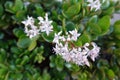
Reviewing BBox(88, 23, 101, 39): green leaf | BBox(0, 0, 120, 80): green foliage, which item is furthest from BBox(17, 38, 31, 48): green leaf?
BBox(88, 23, 101, 39): green leaf

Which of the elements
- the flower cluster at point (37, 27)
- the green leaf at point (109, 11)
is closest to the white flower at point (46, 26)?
the flower cluster at point (37, 27)

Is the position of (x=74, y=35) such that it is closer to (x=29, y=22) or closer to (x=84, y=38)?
(x=84, y=38)

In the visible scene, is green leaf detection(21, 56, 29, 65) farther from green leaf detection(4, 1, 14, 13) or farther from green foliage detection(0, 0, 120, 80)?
green leaf detection(4, 1, 14, 13)

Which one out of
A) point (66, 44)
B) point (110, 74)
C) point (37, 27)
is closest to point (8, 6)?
point (37, 27)

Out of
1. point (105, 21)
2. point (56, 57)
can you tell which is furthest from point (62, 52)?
point (105, 21)

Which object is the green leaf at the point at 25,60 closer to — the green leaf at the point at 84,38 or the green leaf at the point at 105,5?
the green leaf at the point at 84,38

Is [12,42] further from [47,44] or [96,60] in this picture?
[96,60]
